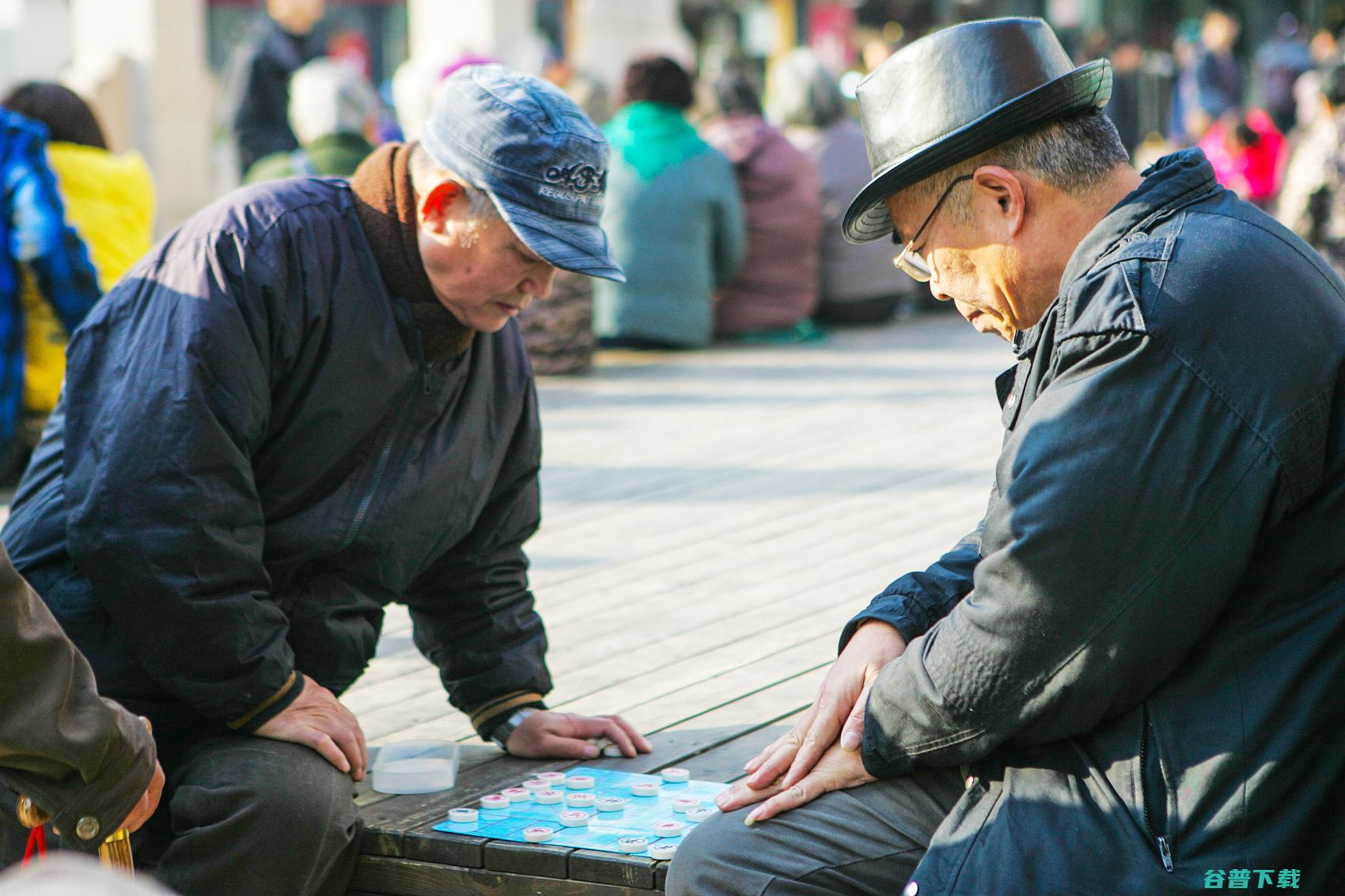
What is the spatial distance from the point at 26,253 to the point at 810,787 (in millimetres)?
4181

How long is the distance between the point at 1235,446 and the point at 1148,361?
14 cm

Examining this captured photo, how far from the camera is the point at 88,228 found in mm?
6250

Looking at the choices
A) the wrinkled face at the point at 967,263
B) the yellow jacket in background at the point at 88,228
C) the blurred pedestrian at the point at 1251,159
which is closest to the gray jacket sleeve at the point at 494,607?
the wrinkled face at the point at 967,263

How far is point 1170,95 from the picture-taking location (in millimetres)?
20438

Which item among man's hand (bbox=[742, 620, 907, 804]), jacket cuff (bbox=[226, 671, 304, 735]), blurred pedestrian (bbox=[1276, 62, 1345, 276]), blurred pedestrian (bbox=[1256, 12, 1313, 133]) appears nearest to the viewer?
man's hand (bbox=[742, 620, 907, 804])

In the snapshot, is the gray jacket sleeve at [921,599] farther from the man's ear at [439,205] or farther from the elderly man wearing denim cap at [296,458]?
the man's ear at [439,205]

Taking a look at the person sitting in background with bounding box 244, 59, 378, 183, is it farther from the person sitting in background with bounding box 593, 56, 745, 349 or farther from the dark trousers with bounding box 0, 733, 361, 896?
the dark trousers with bounding box 0, 733, 361, 896

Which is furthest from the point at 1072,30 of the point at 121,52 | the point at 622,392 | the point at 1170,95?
the point at 622,392

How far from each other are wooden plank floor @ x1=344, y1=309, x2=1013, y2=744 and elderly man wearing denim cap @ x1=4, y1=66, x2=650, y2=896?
0.54 m

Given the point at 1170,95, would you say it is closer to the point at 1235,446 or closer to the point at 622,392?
the point at 622,392

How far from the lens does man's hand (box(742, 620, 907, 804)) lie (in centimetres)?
244

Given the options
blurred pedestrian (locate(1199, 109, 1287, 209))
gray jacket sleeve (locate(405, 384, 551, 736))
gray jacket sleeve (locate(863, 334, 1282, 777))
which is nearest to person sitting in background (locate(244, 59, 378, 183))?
gray jacket sleeve (locate(405, 384, 551, 736))

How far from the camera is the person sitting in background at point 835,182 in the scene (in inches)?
388

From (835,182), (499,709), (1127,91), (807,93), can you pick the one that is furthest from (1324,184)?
(1127,91)
